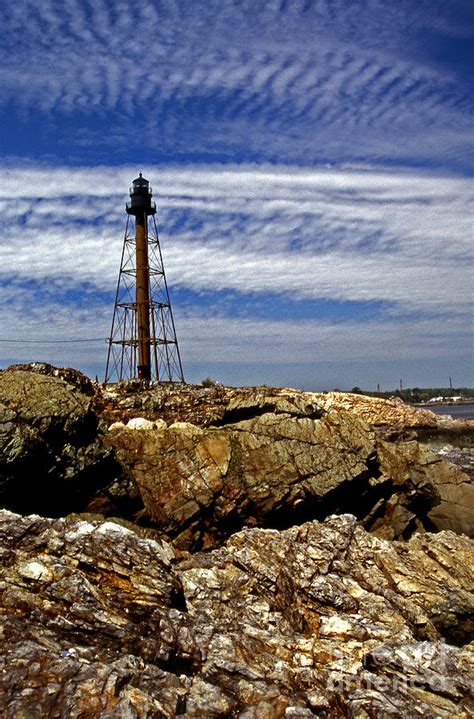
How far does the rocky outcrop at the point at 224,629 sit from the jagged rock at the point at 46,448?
3079 millimetres

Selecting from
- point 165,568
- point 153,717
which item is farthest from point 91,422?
point 153,717

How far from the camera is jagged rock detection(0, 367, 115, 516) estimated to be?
14086 millimetres

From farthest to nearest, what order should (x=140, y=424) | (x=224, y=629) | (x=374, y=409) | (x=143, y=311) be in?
(x=374, y=409)
(x=143, y=311)
(x=140, y=424)
(x=224, y=629)

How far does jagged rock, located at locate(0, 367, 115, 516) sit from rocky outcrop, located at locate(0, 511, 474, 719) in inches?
121

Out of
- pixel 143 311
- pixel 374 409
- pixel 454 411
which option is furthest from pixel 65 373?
pixel 454 411

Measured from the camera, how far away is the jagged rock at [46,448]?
14086 millimetres

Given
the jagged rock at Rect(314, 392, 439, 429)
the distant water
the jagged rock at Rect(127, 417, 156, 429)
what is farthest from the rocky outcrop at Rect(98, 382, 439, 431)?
the distant water

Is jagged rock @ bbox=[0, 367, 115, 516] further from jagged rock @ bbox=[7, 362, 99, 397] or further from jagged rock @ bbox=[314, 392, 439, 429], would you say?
jagged rock @ bbox=[314, 392, 439, 429]

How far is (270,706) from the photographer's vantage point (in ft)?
26.4

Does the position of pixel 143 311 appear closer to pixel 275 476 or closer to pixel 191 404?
pixel 191 404

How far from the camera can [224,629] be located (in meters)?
10.2

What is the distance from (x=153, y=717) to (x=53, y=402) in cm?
1009

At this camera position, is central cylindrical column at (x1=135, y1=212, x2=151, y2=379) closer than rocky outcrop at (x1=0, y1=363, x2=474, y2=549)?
No

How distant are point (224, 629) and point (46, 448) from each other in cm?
726
